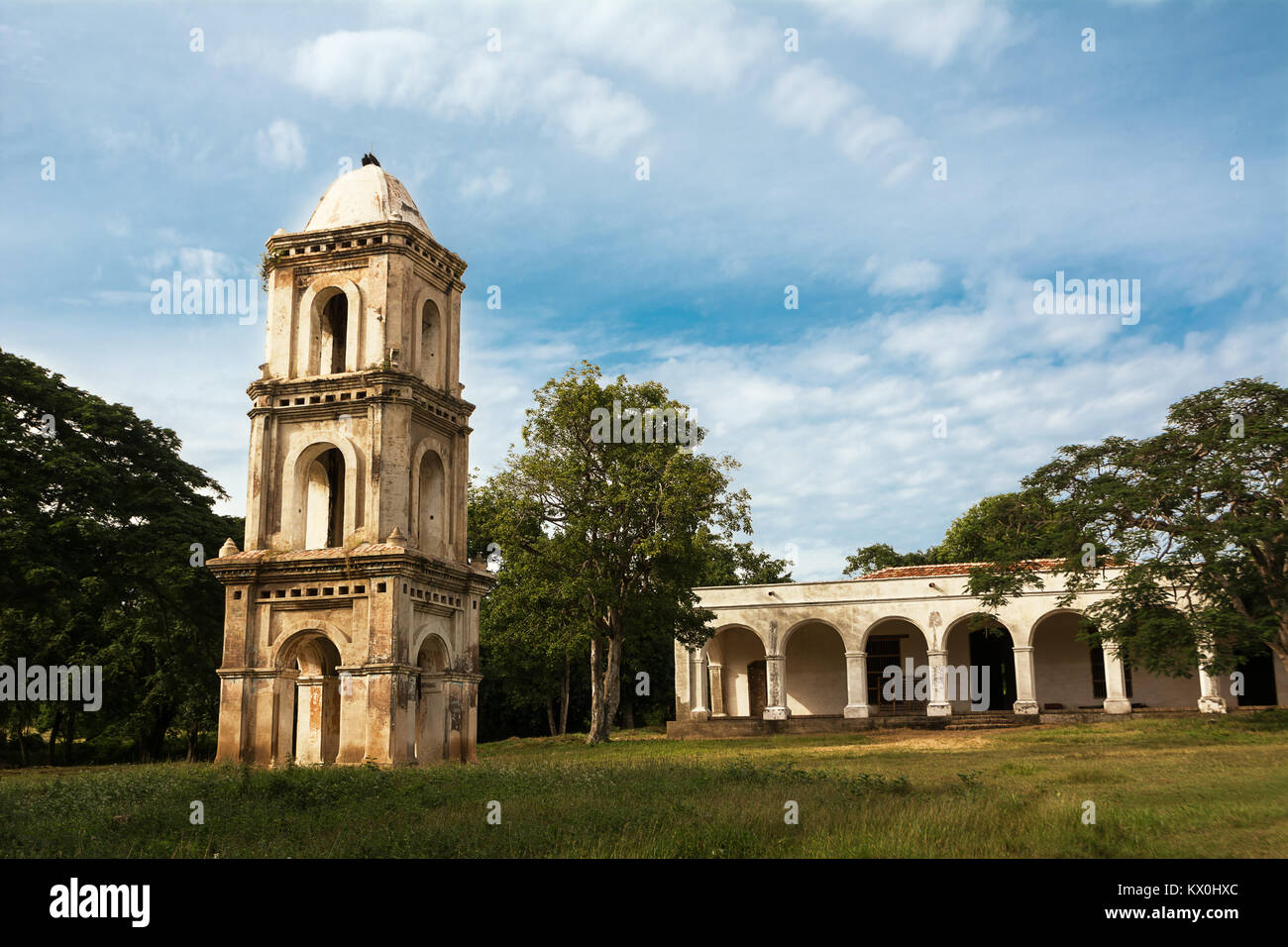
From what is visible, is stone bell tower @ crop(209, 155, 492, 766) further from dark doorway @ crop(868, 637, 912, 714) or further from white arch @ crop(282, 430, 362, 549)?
dark doorway @ crop(868, 637, 912, 714)

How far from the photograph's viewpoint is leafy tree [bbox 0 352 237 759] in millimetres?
24312

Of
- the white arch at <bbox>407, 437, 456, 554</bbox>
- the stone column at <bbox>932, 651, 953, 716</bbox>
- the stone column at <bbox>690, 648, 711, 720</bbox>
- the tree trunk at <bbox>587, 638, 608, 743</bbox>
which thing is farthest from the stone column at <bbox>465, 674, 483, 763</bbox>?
the stone column at <bbox>932, 651, 953, 716</bbox>

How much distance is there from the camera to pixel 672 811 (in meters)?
11.6

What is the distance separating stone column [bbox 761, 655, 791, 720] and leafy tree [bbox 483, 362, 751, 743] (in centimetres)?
483

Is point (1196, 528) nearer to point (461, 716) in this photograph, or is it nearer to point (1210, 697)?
point (1210, 697)

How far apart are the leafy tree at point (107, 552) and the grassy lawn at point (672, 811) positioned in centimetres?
814

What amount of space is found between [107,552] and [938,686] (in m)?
23.9

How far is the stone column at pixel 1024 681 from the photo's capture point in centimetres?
3369

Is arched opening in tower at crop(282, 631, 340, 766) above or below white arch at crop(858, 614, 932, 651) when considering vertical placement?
below

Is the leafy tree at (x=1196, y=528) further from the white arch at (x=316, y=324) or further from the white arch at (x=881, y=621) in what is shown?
the white arch at (x=316, y=324)

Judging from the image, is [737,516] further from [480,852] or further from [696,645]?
[480,852]

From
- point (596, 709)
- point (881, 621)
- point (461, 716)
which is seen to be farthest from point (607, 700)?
point (461, 716)

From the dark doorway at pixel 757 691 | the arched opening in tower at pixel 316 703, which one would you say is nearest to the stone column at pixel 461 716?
the arched opening in tower at pixel 316 703
